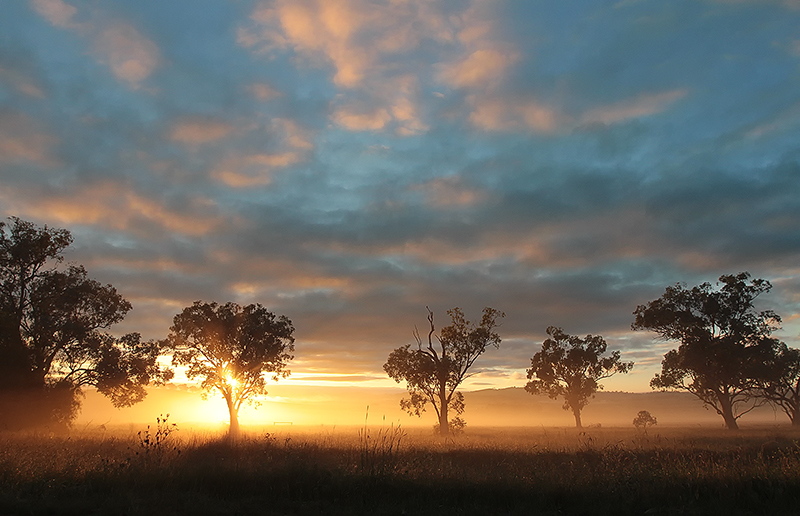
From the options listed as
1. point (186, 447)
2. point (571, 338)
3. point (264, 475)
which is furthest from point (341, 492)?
point (571, 338)

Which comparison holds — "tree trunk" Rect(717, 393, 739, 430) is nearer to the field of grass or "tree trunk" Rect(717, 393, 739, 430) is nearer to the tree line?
the tree line

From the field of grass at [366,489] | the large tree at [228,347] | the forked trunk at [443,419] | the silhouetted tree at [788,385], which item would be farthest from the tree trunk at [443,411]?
the silhouetted tree at [788,385]

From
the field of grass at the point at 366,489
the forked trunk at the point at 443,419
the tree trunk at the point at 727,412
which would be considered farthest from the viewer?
the tree trunk at the point at 727,412

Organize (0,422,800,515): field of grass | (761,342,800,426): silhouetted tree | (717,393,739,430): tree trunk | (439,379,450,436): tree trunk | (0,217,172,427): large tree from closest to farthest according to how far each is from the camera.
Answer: (0,422,800,515): field of grass, (0,217,172,427): large tree, (439,379,450,436): tree trunk, (717,393,739,430): tree trunk, (761,342,800,426): silhouetted tree

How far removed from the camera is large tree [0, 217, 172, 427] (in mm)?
30000

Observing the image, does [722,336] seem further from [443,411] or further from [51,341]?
[51,341]

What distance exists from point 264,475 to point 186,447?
5299mm

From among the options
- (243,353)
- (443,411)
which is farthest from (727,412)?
(243,353)

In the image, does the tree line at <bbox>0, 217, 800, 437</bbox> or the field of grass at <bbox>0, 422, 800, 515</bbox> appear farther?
the tree line at <bbox>0, 217, 800, 437</bbox>

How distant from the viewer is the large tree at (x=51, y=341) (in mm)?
30000

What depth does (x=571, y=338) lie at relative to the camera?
220 ft

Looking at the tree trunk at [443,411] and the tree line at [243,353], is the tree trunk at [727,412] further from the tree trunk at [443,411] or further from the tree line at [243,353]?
the tree trunk at [443,411]

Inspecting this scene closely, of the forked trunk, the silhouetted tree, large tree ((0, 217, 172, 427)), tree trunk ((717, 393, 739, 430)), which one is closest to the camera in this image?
large tree ((0, 217, 172, 427))

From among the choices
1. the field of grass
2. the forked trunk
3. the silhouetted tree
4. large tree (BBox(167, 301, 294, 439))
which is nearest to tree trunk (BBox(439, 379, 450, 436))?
the forked trunk
